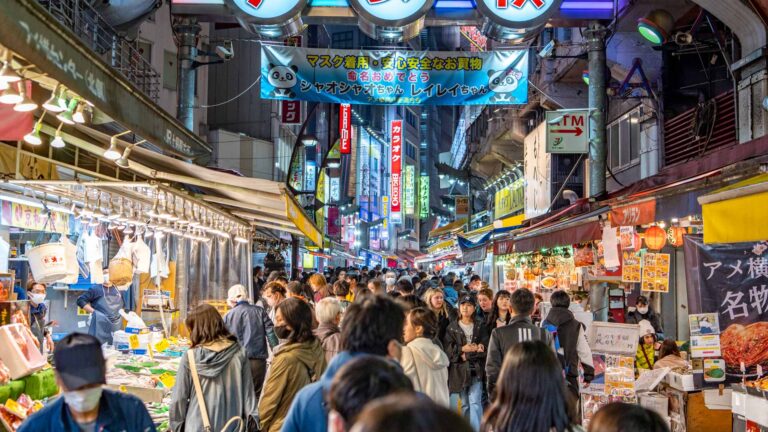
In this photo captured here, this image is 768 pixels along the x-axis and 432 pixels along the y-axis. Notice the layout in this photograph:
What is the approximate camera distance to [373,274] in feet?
68.6

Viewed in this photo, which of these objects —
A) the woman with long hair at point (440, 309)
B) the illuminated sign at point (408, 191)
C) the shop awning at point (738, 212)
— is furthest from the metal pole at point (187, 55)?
the illuminated sign at point (408, 191)

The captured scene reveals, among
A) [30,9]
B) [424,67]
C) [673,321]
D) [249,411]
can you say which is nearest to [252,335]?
[249,411]

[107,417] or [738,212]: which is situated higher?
[738,212]

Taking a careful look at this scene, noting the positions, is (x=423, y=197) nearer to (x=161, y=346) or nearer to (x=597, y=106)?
(x=597, y=106)

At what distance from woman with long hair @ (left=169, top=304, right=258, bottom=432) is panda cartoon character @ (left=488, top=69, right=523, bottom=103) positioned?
33.7 feet

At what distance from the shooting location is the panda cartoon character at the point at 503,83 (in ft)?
49.0

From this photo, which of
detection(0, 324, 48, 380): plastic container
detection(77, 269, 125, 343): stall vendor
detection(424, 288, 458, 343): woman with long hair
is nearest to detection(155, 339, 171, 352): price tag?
detection(77, 269, 125, 343): stall vendor

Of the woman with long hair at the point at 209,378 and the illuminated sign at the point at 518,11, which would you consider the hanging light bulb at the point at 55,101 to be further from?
the illuminated sign at the point at 518,11

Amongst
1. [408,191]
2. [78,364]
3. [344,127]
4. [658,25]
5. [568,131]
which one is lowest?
[78,364]

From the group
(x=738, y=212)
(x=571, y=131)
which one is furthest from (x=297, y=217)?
(x=738, y=212)

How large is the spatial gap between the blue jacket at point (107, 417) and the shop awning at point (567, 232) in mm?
8416

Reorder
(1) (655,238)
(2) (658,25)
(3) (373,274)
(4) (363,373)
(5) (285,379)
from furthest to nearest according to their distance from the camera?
(3) (373,274), (2) (658,25), (1) (655,238), (5) (285,379), (4) (363,373)

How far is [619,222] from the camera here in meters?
9.93

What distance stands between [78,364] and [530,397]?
2068 mm
